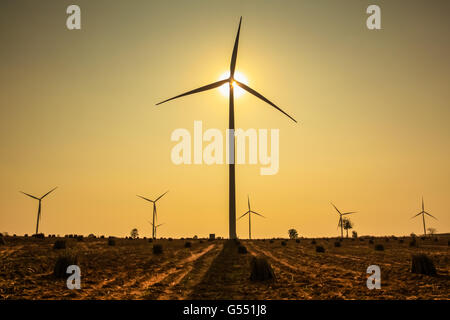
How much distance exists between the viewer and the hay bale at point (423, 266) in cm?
2234

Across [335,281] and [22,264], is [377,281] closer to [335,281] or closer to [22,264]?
[335,281]

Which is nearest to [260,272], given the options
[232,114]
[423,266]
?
[423,266]

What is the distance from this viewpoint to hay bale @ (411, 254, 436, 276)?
22.3 m

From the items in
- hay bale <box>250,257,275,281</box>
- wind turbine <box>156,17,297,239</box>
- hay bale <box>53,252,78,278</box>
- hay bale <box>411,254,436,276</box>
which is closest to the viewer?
hay bale <box>250,257,275,281</box>

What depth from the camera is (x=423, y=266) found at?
2266cm

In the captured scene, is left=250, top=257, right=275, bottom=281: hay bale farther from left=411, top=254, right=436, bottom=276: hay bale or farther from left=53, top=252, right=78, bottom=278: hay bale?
A: left=53, top=252, right=78, bottom=278: hay bale

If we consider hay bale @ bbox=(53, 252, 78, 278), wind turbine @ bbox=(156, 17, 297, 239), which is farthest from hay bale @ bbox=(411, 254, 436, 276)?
wind turbine @ bbox=(156, 17, 297, 239)

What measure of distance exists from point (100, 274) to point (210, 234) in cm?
7841

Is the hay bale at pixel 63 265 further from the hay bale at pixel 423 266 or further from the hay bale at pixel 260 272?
the hay bale at pixel 423 266

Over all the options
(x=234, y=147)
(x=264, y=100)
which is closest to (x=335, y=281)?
(x=234, y=147)

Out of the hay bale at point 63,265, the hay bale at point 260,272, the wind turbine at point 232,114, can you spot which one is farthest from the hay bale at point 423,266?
the wind turbine at point 232,114

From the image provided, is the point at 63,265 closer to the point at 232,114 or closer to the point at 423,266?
the point at 423,266
